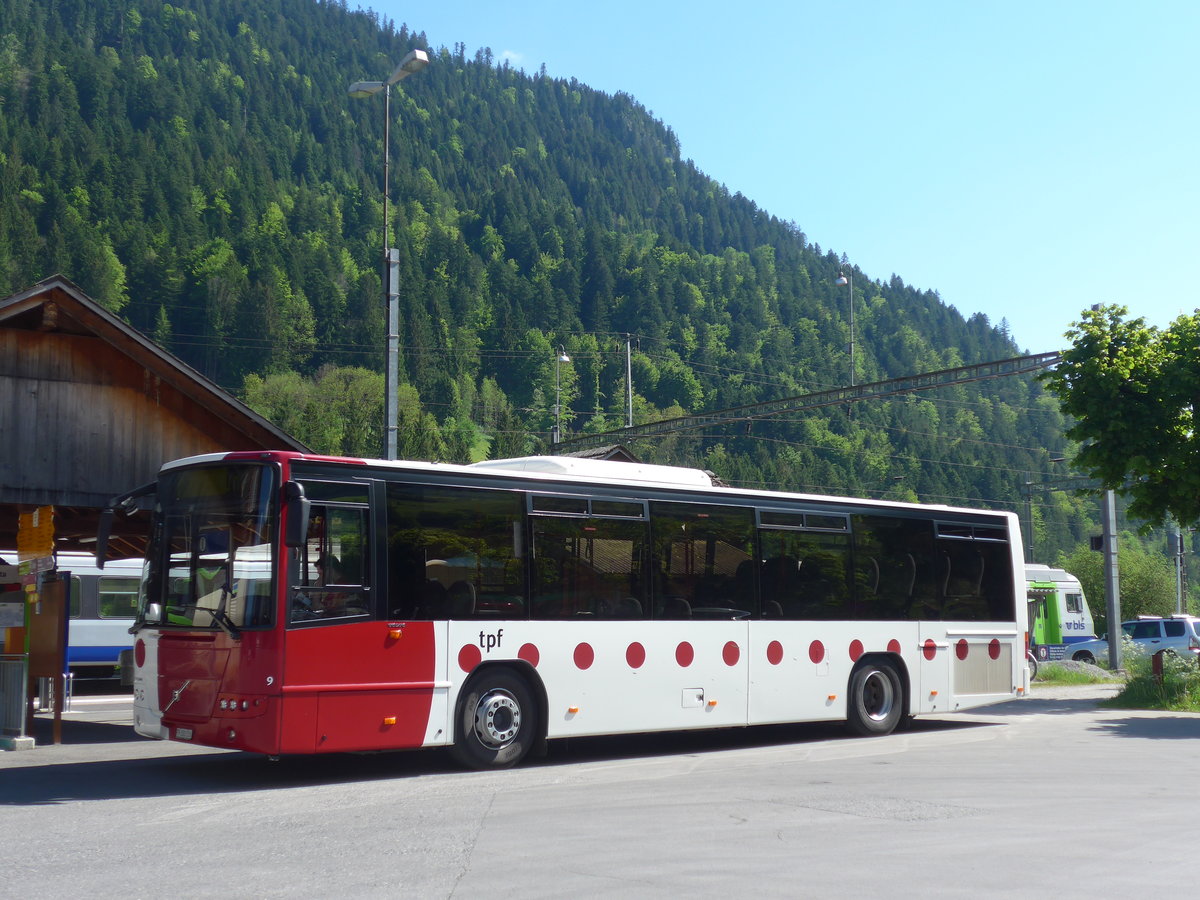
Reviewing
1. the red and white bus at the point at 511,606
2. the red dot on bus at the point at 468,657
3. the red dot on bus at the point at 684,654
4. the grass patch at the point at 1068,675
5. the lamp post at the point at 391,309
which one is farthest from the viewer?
the grass patch at the point at 1068,675

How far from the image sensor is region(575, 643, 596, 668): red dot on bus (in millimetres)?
13523

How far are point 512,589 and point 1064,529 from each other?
114 m

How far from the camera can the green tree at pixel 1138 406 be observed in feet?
74.3

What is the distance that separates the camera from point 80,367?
17188 millimetres

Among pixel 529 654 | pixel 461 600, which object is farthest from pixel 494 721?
pixel 461 600

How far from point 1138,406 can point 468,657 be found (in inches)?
599

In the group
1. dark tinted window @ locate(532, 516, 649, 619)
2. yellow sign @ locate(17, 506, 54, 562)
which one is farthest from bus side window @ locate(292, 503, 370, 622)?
yellow sign @ locate(17, 506, 54, 562)

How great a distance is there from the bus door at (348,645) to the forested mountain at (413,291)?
74076 mm

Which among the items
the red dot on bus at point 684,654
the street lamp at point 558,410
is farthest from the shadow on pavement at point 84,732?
the street lamp at point 558,410

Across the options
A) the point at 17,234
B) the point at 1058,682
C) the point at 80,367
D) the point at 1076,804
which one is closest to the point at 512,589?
the point at 1076,804

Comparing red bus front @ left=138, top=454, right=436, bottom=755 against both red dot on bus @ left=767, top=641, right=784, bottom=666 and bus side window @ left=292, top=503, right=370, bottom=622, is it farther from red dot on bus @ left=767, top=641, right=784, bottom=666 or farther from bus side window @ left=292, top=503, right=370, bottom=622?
red dot on bus @ left=767, top=641, right=784, bottom=666

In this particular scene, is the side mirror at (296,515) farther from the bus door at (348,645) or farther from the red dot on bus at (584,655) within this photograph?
the red dot on bus at (584,655)

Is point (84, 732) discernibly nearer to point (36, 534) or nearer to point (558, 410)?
point (36, 534)

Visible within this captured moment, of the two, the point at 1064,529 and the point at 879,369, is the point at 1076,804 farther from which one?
the point at 879,369
